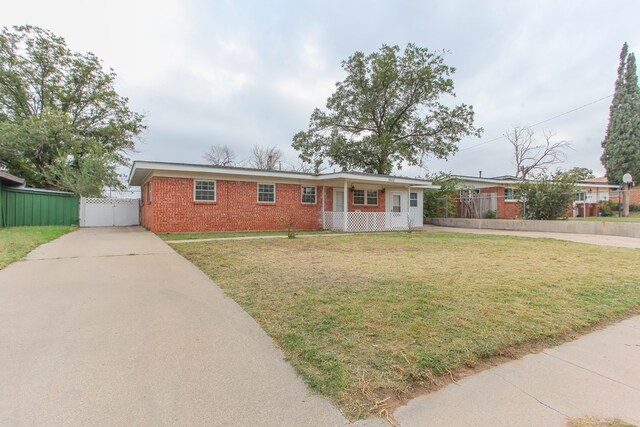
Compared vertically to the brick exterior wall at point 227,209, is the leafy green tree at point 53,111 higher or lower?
higher

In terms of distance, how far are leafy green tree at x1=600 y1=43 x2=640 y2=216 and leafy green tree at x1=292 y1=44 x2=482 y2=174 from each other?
9.69 meters

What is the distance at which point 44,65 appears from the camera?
883 inches

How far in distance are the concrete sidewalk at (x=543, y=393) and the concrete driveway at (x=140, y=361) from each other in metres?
0.70

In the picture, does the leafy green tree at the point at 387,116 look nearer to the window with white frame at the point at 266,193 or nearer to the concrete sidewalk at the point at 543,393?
the window with white frame at the point at 266,193

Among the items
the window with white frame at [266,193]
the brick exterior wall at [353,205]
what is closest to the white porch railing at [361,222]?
the brick exterior wall at [353,205]

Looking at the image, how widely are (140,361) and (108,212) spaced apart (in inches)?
769

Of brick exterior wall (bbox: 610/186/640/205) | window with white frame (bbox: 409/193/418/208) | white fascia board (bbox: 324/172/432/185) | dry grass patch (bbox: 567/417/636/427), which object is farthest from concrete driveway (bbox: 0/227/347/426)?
brick exterior wall (bbox: 610/186/640/205)

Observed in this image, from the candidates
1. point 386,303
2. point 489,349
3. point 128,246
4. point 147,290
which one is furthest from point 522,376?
point 128,246

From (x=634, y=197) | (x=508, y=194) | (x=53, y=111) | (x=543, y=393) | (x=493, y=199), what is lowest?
(x=543, y=393)

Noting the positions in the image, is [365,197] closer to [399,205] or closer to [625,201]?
[399,205]

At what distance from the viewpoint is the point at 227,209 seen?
48.1ft

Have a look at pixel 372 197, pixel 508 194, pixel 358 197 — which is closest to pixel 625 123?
pixel 508 194

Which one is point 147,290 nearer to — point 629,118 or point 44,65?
point 44,65

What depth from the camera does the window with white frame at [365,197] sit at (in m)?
18.2
